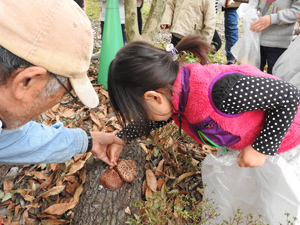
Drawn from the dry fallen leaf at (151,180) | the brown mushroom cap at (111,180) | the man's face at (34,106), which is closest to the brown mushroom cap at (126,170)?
the brown mushroom cap at (111,180)

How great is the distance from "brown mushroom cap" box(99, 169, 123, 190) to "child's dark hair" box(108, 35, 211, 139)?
0.58m

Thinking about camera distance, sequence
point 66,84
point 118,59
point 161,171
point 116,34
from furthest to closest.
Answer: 1. point 116,34
2. point 161,171
3. point 118,59
4. point 66,84

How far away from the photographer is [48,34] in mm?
1100

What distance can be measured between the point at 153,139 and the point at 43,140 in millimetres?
1060

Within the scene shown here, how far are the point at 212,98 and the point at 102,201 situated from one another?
3.46 feet

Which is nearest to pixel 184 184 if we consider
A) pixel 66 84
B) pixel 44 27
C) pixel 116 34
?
pixel 66 84

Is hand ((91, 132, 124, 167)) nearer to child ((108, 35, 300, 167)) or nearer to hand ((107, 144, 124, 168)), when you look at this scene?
hand ((107, 144, 124, 168))

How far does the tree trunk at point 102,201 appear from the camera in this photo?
1.76m

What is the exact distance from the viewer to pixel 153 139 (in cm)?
255

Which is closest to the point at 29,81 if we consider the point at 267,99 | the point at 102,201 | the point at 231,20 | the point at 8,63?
the point at 8,63

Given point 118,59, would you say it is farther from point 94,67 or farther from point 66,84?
point 94,67

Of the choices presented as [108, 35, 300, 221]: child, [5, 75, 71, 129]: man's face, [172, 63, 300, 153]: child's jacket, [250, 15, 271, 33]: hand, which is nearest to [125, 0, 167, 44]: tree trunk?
[250, 15, 271, 33]: hand

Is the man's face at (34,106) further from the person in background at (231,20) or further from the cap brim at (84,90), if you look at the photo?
the person in background at (231,20)

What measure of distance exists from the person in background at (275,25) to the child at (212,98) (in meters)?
1.57
